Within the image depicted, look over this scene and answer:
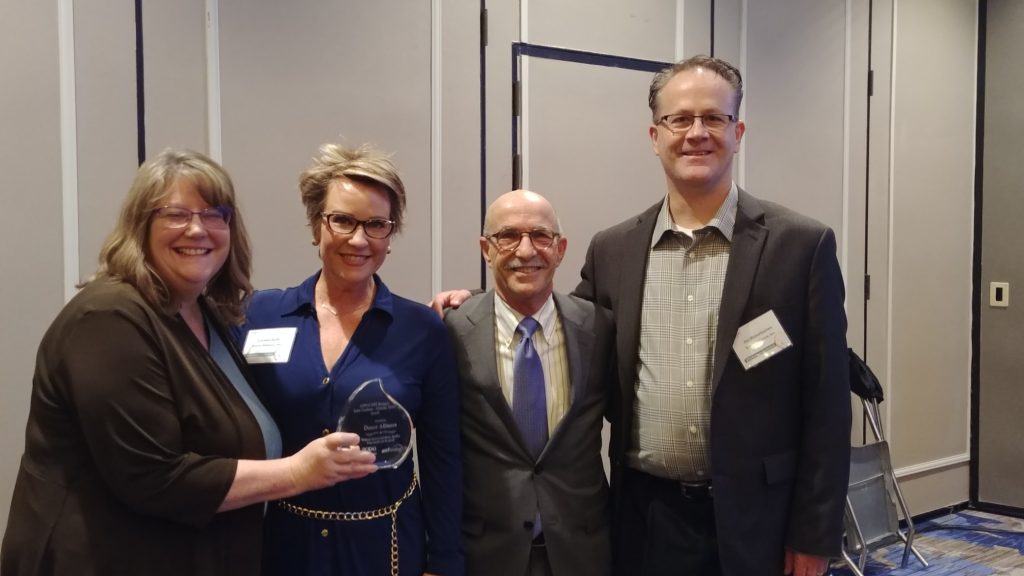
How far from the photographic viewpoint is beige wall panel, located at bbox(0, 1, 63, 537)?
2.34 metres

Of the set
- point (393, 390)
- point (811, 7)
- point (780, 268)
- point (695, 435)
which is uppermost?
point (811, 7)

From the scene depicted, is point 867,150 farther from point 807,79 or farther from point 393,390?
point 393,390

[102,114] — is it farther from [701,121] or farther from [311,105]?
[701,121]

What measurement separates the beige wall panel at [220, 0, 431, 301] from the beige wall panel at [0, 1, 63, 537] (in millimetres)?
525

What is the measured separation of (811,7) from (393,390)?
370 centimetres

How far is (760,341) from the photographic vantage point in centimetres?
189

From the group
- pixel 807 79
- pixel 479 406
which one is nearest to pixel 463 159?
pixel 479 406

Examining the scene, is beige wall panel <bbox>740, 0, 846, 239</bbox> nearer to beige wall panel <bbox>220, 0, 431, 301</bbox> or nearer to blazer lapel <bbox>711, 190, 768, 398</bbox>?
beige wall panel <bbox>220, 0, 431, 301</bbox>

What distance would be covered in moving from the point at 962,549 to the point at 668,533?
3240mm

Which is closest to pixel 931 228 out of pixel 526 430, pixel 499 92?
pixel 499 92

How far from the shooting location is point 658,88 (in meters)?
2.04

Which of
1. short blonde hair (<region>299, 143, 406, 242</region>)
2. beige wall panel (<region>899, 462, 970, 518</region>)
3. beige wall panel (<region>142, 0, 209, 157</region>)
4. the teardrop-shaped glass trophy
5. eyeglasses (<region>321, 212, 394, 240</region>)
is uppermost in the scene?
beige wall panel (<region>142, 0, 209, 157</region>)

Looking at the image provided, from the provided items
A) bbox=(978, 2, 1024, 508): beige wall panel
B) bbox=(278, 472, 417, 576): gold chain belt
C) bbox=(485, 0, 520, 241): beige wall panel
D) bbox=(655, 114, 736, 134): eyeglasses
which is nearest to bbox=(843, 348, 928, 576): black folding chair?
bbox=(978, 2, 1024, 508): beige wall panel

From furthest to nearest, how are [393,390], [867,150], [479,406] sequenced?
1. [867,150]
2. [479,406]
3. [393,390]
